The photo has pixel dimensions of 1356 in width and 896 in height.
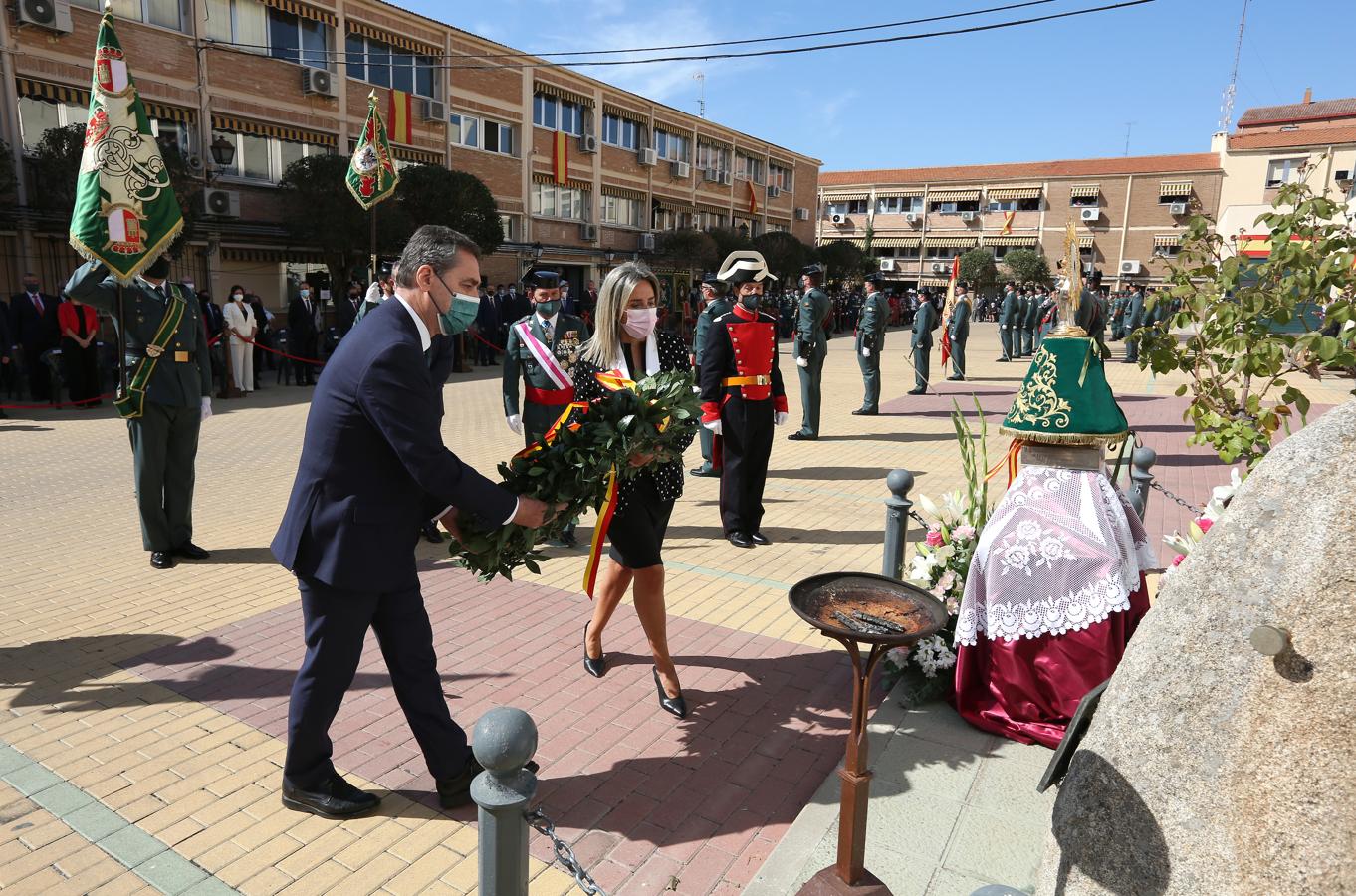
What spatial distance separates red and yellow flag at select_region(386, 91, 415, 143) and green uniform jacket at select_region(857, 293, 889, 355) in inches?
661

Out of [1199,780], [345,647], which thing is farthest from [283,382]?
[1199,780]

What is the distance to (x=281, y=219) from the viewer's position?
20750 millimetres

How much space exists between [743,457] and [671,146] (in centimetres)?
3524

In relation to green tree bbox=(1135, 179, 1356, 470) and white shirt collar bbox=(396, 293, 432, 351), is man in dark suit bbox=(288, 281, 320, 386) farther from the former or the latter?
green tree bbox=(1135, 179, 1356, 470)

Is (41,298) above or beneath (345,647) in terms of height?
above

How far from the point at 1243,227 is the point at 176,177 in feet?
57.4

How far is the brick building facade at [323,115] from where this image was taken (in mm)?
17516

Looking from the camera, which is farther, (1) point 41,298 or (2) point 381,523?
(1) point 41,298

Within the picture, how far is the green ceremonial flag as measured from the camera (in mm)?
13609

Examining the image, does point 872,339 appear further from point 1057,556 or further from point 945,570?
point 1057,556

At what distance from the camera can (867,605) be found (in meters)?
2.76

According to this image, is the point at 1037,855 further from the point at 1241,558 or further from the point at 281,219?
the point at 281,219

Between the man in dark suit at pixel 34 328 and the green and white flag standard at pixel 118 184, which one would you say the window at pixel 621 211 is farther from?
the green and white flag standard at pixel 118 184

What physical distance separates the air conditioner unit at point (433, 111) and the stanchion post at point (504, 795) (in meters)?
27.0
